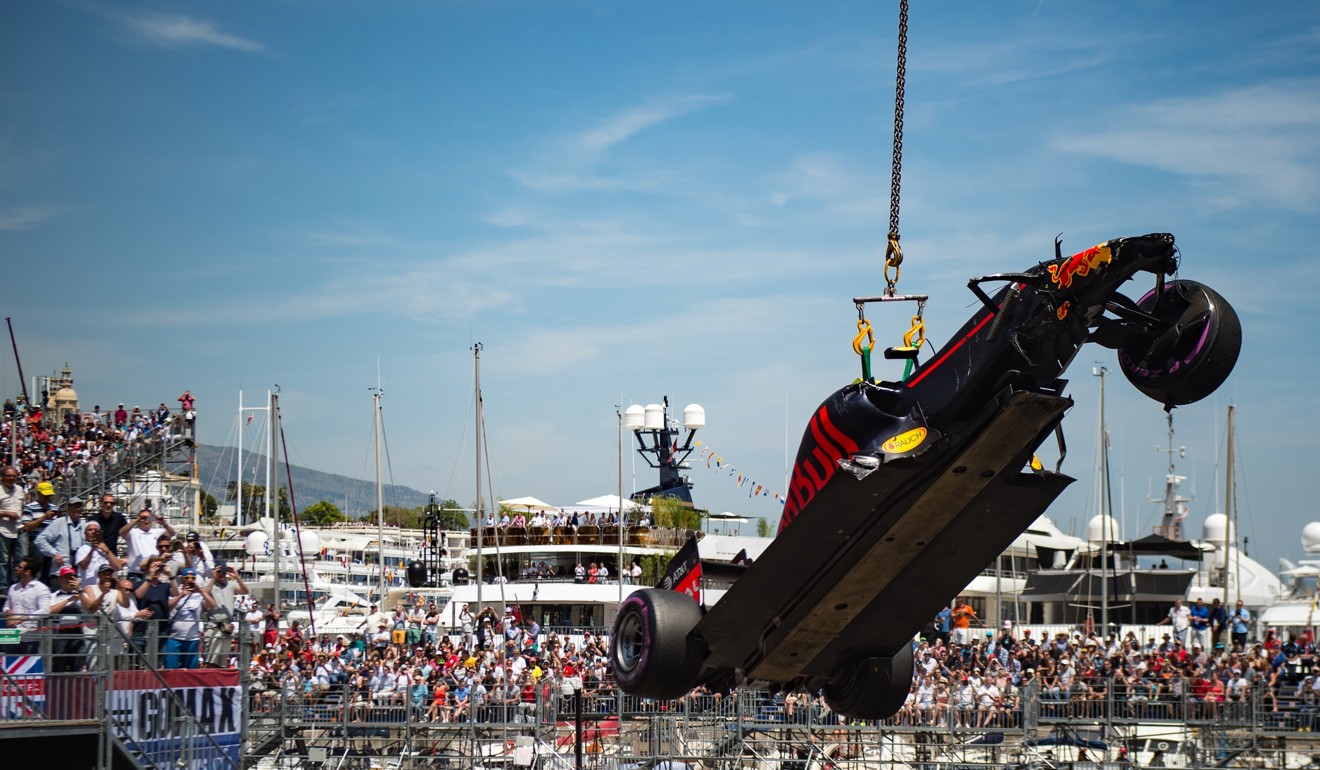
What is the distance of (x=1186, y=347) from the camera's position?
10188 mm

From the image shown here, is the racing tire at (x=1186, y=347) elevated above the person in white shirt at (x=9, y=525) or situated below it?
above

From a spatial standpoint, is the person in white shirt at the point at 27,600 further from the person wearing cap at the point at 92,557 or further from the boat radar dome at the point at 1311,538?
the boat radar dome at the point at 1311,538

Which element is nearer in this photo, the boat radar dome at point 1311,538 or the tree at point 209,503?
the boat radar dome at point 1311,538

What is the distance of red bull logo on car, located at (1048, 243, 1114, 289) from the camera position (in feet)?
32.3

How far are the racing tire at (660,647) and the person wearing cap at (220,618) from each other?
5.55 meters

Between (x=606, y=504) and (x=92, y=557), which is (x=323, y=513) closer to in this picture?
(x=606, y=504)

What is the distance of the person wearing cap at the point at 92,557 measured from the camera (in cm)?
1616

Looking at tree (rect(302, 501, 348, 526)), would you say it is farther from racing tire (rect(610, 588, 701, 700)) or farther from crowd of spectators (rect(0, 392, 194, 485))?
racing tire (rect(610, 588, 701, 700))

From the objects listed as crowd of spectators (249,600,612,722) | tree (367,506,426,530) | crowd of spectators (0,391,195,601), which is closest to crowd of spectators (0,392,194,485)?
crowd of spectators (0,391,195,601)

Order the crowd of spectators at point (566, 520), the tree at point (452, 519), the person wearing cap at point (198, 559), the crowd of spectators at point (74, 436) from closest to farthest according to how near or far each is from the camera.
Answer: the person wearing cap at point (198, 559)
the crowd of spectators at point (74, 436)
the crowd of spectators at point (566, 520)
the tree at point (452, 519)

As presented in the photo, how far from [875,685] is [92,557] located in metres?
9.07

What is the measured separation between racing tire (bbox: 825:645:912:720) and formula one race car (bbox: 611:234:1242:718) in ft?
0.06

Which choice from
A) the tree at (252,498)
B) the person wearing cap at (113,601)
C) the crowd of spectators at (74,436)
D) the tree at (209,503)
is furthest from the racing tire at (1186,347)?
the tree at (209,503)

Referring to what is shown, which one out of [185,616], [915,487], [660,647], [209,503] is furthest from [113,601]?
[209,503]
